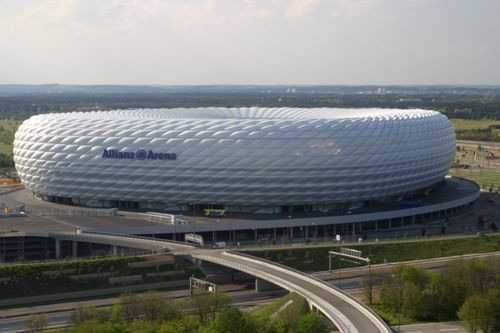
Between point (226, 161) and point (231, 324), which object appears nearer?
point (231, 324)

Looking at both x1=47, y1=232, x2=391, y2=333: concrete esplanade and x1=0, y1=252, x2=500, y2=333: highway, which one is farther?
x1=0, y1=252, x2=500, y2=333: highway

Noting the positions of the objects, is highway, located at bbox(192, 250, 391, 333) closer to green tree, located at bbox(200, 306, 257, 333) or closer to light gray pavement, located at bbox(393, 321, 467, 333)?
light gray pavement, located at bbox(393, 321, 467, 333)

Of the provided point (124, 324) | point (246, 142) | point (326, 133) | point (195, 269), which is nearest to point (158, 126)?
point (246, 142)

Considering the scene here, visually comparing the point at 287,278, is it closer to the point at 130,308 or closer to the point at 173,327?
the point at 130,308

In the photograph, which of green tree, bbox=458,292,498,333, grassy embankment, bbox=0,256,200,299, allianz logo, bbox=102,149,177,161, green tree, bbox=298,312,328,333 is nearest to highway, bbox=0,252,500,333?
green tree, bbox=458,292,498,333

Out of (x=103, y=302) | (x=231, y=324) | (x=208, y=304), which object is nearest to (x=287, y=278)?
(x=208, y=304)

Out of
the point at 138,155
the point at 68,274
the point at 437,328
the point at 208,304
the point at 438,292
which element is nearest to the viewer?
the point at 208,304

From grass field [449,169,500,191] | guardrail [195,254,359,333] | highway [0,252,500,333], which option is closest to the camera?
guardrail [195,254,359,333]
